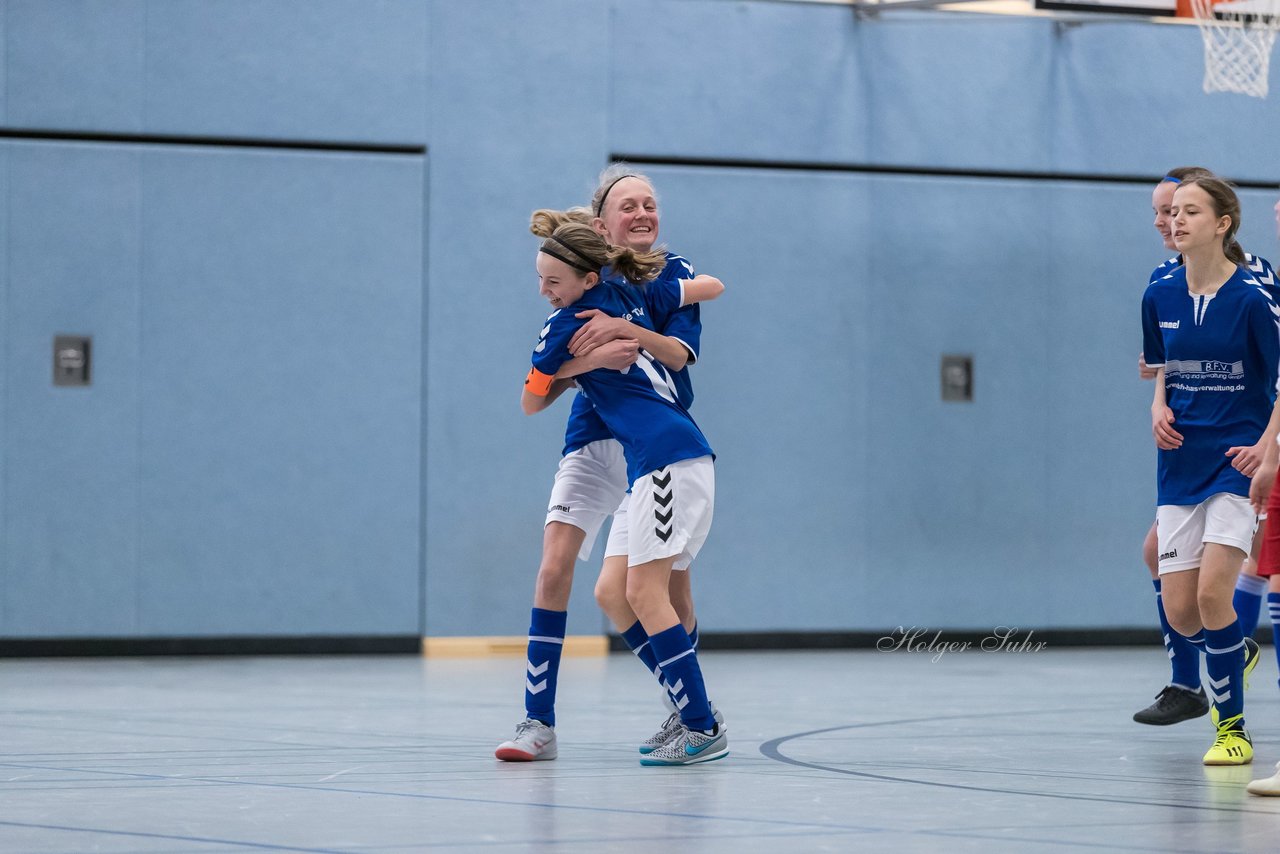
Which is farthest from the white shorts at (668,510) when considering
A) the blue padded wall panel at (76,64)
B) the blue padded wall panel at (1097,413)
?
the blue padded wall panel at (1097,413)

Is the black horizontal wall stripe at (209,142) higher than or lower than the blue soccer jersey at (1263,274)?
higher

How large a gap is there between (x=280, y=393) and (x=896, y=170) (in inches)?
169

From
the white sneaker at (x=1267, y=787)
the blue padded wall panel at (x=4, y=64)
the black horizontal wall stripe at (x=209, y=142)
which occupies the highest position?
the blue padded wall panel at (x=4, y=64)

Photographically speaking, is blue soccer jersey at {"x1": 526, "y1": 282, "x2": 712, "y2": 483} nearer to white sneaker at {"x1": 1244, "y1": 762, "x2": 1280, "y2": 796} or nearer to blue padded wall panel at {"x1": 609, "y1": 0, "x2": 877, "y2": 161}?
white sneaker at {"x1": 1244, "y1": 762, "x2": 1280, "y2": 796}

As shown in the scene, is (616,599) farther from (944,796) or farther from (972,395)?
(972,395)

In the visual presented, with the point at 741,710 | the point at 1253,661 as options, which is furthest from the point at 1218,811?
the point at 741,710

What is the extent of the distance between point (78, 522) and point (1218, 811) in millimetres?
7634

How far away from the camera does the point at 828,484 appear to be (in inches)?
458

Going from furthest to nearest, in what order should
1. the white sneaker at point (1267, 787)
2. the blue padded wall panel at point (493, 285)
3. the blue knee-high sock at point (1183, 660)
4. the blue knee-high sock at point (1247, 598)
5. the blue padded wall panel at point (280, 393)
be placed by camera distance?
the blue padded wall panel at point (493, 285), the blue padded wall panel at point (280, 393), the blue knee-high sock at point (1183, 660), the blue knee-high sock at point (1247, 598), the white sneaker at point (1267, 787)

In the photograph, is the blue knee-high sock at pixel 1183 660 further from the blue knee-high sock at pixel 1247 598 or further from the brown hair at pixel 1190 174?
the brown hair at pixel 1190 174

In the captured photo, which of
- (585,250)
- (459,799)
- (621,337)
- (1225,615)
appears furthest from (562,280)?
(1225,615)

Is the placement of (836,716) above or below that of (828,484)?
below

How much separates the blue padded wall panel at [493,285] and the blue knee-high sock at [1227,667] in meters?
5.73

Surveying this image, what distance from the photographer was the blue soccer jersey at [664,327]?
228 inches
